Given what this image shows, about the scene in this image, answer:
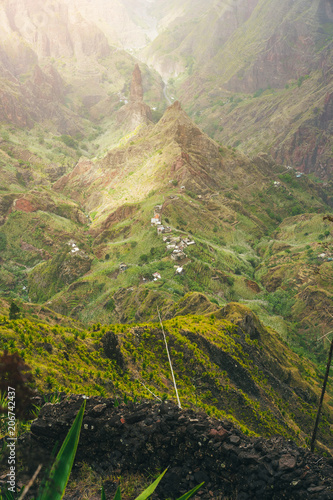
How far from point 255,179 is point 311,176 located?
40479 millimetres

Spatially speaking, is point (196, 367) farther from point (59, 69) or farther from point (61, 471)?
point (59, 69)

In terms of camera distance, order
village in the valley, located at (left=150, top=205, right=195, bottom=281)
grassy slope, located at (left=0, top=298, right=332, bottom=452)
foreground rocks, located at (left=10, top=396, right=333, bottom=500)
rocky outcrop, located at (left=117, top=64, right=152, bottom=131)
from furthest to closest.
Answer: rocky outcrop, located at (left=117, top=64, right=152, bottom=131) → village in the valley, located at (left=150, top=205, right=195, bottom=281) → grassy slope, located at (left=0, top=298, right=332, bottom=452) → foreground rocks, located at (left=10, top=396, right=333, bottom=500)

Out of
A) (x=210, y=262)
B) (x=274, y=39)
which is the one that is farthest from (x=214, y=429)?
(x=274, y=39)

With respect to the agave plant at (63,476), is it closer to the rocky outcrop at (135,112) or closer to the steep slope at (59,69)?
the rocky outcrop at (135,112)

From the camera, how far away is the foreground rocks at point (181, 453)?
712 cm

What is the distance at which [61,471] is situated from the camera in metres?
4.52

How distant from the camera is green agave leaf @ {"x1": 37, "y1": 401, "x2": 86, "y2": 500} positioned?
433 cm

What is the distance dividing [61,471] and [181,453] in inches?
163

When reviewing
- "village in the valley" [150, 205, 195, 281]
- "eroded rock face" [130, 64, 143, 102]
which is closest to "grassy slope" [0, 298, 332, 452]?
"village in the valley" [150, 205, 195, 281]

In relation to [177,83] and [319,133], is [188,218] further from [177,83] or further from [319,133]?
[177,83]

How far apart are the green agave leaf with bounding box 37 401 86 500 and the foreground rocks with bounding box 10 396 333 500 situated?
9.76ft

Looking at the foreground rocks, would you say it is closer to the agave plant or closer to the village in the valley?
the agave plant

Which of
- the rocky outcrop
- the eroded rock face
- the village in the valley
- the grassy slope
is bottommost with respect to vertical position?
the grassy slope

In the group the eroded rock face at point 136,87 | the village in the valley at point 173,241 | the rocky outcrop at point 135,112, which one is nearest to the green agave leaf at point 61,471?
the village in the valley at point 173,241
